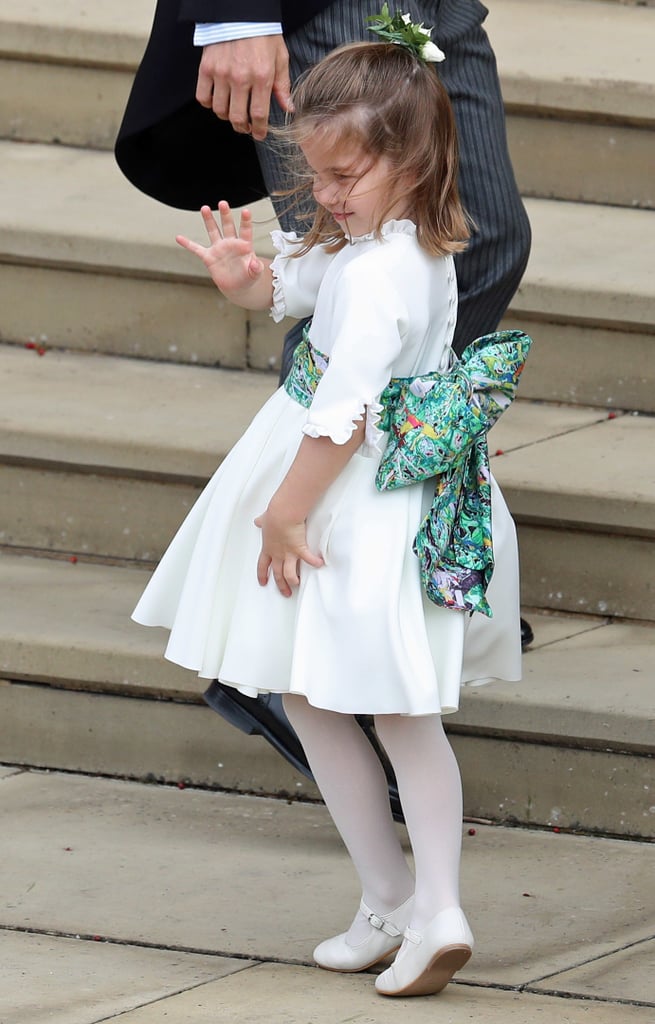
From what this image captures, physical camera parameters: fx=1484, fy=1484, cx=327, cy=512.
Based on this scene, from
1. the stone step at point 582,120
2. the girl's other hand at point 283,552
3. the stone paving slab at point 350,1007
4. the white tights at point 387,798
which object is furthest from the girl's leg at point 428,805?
the stone step at point 582,120

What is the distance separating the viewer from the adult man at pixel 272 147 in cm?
198

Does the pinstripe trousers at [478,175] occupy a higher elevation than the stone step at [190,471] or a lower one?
higher

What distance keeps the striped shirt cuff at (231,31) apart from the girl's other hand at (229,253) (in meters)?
0.22

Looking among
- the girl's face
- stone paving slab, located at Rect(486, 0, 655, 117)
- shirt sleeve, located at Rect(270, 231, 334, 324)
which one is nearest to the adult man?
shirt sleeve, located at Rect(270, 231, 334, 324)

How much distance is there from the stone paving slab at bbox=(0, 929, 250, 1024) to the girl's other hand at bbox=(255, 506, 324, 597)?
519 mm

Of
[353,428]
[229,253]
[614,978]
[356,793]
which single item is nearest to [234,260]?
[229,253]

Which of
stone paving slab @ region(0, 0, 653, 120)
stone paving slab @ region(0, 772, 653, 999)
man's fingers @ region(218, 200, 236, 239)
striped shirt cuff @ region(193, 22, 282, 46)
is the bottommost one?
stone paving slab @ region(0, 772, 653, 999)

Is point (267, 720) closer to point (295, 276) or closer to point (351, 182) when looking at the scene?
point (295, 276)

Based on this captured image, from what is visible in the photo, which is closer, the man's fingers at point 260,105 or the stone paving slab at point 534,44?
the man's fingers at point 260,105

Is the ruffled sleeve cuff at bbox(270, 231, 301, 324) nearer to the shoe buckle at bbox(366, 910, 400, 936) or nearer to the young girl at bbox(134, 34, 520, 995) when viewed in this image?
the young girl at bbox(134, 34, 520, 995)

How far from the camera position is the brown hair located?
1704 millimetres

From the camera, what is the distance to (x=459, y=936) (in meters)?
1.78

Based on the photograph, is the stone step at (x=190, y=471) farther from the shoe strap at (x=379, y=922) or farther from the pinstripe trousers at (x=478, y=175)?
the shoe strap at (x=379, y=922)

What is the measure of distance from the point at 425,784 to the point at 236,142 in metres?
0.99
